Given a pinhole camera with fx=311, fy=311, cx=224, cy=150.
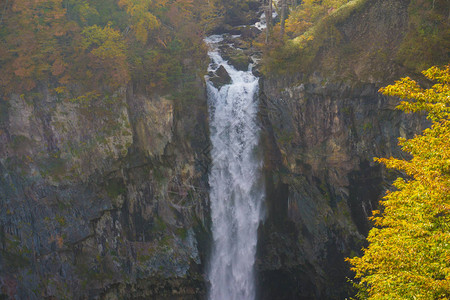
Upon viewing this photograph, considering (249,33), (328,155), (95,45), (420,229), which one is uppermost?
(249,33)

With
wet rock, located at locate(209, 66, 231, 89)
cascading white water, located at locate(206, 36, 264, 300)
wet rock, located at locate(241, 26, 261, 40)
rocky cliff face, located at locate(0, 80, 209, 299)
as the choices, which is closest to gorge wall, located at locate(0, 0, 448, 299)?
rocky cliff face, located at locate(0, 80, 209, 299)

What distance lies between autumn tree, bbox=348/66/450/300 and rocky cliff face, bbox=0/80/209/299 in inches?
632

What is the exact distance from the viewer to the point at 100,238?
22.8 m

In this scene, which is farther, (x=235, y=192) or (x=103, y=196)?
A: (x=235, y=192)

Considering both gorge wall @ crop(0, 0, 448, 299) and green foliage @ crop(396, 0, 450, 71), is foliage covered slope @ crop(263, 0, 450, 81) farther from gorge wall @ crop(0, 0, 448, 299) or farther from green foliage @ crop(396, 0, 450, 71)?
gorge wall @ crop(0, 0, 448, 299)

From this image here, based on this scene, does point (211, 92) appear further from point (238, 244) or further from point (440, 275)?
point (440, 275)

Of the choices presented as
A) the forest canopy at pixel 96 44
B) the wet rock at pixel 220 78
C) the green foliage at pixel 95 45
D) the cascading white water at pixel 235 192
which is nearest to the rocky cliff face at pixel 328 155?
the cascading white water at pixel 235 192

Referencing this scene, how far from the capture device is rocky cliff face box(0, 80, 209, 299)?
2153cm

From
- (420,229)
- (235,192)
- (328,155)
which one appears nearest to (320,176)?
(328,155)

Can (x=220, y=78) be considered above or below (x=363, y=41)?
below

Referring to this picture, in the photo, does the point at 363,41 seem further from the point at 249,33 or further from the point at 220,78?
the point at 249,33

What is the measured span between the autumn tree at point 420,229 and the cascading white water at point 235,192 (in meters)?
14.4

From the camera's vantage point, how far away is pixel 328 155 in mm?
21438

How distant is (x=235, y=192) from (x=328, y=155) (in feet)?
24.6
